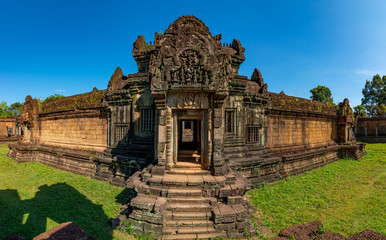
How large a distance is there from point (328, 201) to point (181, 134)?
23.2 ft

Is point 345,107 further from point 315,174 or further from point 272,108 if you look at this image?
point 272,108

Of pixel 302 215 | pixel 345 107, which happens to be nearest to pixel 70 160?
pixel 302 215

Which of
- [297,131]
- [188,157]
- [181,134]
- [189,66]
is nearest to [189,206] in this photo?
[188,157]

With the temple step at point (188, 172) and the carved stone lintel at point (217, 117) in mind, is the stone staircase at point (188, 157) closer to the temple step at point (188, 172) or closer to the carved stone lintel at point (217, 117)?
the temple step at point (188, 172)

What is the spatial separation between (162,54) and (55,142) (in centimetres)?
1234

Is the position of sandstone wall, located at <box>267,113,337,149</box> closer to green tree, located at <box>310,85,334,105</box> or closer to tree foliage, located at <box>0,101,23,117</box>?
green tree, located at <box>310,85,334,105</box>

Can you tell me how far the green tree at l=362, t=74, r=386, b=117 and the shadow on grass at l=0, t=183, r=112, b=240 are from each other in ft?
163

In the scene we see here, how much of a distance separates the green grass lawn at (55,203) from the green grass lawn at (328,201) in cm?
495

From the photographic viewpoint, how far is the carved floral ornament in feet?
19.1

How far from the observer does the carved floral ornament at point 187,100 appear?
19.1 ft

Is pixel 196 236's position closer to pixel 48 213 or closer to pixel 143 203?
pixel 143 203

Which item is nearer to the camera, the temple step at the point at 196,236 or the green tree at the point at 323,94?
the temple step at the point at 196,236

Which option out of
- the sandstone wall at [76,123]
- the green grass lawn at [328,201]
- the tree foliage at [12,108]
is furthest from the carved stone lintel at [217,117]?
the tree foliage at [12,108]

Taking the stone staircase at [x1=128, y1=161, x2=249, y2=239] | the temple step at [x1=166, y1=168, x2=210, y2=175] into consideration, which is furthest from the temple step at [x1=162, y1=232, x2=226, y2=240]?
the temple step at [x1=166, y1=168, x2=210, y2=175]
